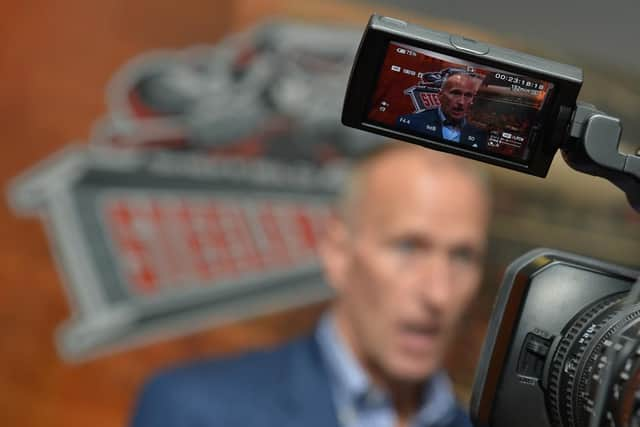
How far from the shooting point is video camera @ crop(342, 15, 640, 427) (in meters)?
0.58

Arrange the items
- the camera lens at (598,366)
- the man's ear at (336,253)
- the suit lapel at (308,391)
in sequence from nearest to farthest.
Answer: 1. the camera lens at (598,366)
2. the suit lapel at (308,391)
3. the man's ear at (336,253)

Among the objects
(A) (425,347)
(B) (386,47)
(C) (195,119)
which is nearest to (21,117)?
(C) (195,119)

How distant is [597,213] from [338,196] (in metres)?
0.58

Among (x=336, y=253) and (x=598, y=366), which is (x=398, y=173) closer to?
(x=336, y=253)

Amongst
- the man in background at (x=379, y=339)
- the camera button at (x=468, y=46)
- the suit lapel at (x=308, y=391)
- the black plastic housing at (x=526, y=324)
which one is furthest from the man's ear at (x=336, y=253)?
the camera button at (x=468, y=46)

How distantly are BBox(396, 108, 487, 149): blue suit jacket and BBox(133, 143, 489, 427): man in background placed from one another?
0.92m

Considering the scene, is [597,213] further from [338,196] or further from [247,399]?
[247,399]

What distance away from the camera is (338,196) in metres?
1.71

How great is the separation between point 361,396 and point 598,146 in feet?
3.30

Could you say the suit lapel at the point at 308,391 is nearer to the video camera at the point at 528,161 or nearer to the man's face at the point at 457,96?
the video camera at the point at 528,161

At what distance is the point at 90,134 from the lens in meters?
1.58

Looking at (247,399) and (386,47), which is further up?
(386,47)

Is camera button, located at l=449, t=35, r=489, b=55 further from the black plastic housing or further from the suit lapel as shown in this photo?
the suit lapel

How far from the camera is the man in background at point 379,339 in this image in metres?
1.51
